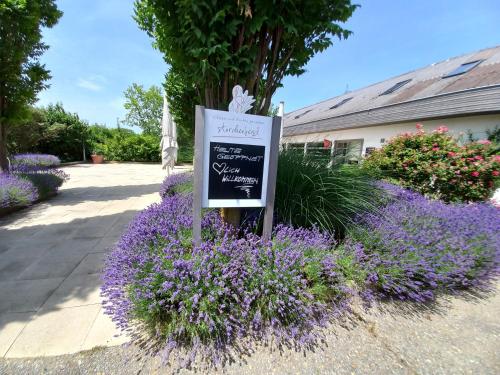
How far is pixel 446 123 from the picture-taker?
6.26 meters

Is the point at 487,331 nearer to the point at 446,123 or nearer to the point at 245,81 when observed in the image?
the point at 245,81

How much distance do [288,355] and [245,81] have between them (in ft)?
7.26

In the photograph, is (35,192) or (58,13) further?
(58,13)

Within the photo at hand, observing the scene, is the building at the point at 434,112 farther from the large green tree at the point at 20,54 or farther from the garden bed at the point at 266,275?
the large green tree at the point at 20,54

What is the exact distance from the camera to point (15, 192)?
13.3ft

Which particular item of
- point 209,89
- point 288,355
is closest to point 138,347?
point 288,355

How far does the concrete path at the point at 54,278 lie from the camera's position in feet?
4.93

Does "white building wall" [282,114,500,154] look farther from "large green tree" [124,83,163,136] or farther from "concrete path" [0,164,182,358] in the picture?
"large green tree" [124,83,163,136]

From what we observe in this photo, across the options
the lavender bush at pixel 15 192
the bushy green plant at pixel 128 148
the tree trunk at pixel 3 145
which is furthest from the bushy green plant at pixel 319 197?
the bushy green plant at pixel 128 148

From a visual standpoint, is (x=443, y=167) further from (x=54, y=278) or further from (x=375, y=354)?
(x=54, y=278)

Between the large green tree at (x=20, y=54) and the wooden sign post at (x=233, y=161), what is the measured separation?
17.7ft

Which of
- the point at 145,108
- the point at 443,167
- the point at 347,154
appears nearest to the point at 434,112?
the point at 443,167

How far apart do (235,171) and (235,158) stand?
11cm

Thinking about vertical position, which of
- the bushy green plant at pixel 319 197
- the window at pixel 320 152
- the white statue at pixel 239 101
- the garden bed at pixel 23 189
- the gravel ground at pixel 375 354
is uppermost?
the white statue at pixel 239 101
